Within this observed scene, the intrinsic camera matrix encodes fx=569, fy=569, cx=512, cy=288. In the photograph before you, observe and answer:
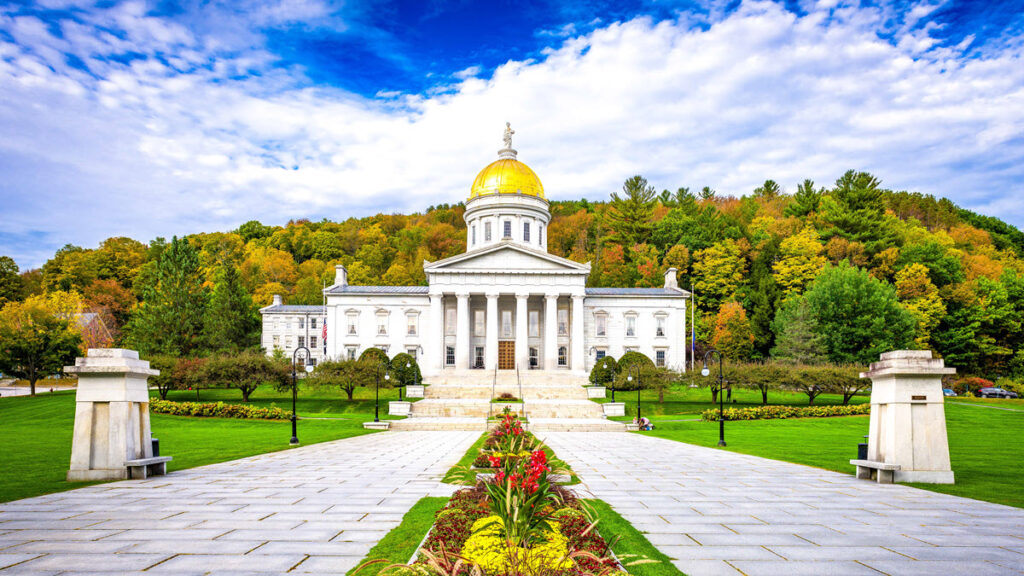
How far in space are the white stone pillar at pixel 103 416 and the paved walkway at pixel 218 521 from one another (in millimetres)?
847

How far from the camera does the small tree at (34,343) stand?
42594 mm

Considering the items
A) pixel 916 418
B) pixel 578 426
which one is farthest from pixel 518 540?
pixel 578 426

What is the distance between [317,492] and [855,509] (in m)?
9.68

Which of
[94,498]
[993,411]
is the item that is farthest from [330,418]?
[993,411]

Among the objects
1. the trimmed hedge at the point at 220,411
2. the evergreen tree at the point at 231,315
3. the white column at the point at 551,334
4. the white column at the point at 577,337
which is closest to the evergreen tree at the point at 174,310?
the evergreen tree at the point at 231,315

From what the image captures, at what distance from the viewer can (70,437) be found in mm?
22484

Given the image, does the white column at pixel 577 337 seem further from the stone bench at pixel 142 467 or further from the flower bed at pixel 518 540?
the flower bed at pixel 518 540

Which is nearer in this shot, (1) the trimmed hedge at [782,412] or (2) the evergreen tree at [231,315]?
(1) the trimmed hedge at [782,412]

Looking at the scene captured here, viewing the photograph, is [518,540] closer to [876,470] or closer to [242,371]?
[876,470]

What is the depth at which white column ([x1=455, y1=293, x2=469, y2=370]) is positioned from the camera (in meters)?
51.9

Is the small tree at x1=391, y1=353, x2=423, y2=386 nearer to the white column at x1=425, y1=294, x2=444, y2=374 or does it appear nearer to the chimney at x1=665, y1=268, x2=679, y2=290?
the white column at x1=425, y1=294, x2=444, y2=374

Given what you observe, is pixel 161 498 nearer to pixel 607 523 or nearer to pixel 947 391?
pixel 607 523

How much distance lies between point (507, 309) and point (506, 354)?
4.53m

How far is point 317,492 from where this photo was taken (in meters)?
11.0
